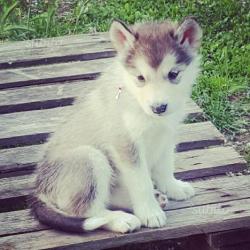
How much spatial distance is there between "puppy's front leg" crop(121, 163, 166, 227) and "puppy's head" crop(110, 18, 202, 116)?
0.33 metres

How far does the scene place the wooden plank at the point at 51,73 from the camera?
5.50 metres

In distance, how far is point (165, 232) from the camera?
150 inches

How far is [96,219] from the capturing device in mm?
3770

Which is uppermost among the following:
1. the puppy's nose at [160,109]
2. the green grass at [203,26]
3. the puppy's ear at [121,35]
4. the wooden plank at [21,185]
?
the puppy's ear at [121,35]

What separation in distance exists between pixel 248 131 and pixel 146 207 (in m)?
2.00

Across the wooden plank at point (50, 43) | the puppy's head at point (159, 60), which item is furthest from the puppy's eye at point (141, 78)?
the wooden plank at point (50, 43)

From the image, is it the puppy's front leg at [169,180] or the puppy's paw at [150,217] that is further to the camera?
the puppy's front leg at [169,180]

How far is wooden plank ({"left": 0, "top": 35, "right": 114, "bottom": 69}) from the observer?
19.2 ft

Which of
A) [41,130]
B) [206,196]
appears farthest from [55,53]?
[206,196]

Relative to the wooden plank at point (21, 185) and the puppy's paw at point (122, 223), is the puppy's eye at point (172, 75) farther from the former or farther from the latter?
the wooden plank at point (21, 185)

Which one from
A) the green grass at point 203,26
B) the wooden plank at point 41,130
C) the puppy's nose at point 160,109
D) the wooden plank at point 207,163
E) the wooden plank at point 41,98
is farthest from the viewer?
the green grass at point 203,26

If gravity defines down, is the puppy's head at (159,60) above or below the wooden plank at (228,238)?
above

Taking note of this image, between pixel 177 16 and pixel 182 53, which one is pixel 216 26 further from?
pixel 182 53

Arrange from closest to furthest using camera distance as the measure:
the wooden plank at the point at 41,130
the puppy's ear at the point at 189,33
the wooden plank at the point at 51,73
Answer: the puppy's ear at the point at 189,33
the wooden plank at the point at 41,130
the wooden plank at the point at 51,73
